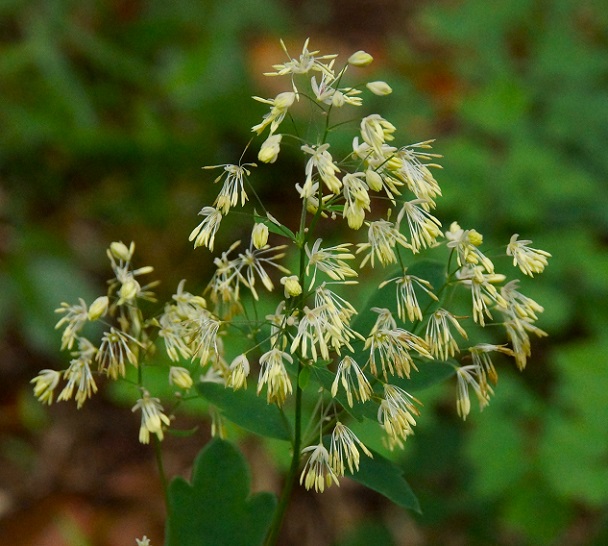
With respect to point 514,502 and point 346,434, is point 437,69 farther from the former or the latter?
point 346,434

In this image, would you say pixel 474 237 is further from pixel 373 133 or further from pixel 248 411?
pixel 248 411

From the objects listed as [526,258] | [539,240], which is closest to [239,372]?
[526,258]

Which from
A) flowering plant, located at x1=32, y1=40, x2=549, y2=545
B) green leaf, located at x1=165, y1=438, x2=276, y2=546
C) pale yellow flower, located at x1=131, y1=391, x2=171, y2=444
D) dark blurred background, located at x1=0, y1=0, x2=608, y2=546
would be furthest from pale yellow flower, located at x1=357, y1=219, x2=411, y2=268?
dark blurred background, located at x1=0, y1=0, x2=608, y2=546

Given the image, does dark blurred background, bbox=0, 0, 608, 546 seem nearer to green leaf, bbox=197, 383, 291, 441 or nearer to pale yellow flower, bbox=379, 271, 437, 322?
green leaf, bbox=197, 383, 291, 441

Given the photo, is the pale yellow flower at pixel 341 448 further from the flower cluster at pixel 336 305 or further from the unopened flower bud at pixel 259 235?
the unopened flower bud at pixel 259 235

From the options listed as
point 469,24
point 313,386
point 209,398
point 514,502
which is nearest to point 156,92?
point 469,24

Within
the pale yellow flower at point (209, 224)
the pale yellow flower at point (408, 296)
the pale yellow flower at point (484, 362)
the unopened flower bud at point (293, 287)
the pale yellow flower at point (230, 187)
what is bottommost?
the pale yellow flower at point (484, 362)

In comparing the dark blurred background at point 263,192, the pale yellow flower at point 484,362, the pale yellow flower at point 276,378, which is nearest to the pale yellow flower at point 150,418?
the pale yellow flower at point 276,378
